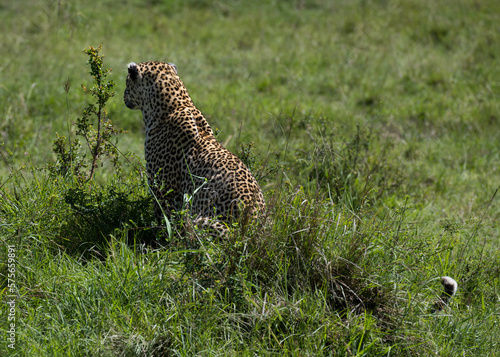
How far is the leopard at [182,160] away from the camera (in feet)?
13.1

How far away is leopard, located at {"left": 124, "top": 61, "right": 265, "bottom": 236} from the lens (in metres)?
4.00

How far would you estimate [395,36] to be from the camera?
11.8 m

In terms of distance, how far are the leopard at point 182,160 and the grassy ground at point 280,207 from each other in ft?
0.71

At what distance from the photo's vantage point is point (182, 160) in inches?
177

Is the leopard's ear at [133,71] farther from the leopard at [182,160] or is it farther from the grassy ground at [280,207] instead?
the grassy ground at [280,207]

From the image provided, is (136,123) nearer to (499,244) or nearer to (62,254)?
(62,254)

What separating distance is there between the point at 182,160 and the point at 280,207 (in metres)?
1.09

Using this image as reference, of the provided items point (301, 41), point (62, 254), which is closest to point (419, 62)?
point (301, 41)

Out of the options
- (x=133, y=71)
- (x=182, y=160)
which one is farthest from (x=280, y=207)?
(x=133, y=71)

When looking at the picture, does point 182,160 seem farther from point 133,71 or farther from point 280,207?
point 280,207

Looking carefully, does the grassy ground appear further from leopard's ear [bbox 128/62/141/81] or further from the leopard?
leopard's ear [bbox 128/62/141/81]

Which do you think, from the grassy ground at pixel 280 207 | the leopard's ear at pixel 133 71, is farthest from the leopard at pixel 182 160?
the grassy ground at pixel 280 207

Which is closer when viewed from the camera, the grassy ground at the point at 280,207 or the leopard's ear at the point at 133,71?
the grassy ground at the point at 280,207

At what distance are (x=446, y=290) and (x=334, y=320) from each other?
82 centimetres
